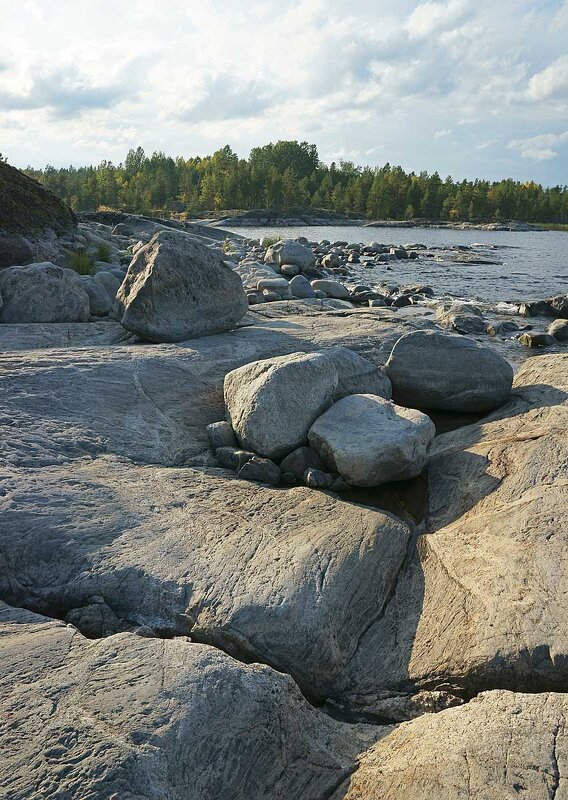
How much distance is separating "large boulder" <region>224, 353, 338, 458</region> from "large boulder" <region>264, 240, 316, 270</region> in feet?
63.1

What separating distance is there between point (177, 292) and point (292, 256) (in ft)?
57.7

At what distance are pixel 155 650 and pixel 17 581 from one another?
4.41 feet

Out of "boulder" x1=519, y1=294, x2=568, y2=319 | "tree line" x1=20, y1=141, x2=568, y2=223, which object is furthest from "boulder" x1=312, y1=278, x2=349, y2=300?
"tree line" x1=20, y1=141, x2=568, y2=223

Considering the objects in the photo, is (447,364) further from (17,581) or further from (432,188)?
(432,188)

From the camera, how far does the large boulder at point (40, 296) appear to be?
883 centimetres

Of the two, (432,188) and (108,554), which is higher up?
(432,188)

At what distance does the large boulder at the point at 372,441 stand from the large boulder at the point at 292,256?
19556 millimetres

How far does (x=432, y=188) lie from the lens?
103m

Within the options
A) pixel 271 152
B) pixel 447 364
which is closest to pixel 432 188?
pixel 271 152

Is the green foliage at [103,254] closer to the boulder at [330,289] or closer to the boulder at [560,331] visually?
the boulder at [330,289]

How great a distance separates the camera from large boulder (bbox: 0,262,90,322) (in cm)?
883

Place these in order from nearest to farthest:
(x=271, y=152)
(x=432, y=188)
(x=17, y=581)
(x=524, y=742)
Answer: (x=524, y=742), (x=17, y=581), (x=432, y=188), (x=271, y=152)

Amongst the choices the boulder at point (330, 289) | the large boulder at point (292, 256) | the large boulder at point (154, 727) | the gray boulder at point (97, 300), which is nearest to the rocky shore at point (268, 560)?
the large boulder at point (154, 727)

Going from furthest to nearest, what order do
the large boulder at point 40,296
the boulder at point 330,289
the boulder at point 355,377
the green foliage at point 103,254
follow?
the boulder at point 330,289 < the green foliage at point 103,254 < the large boulder at point 40,296 < the boulder at point 355,377
